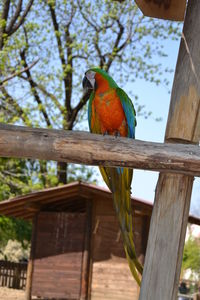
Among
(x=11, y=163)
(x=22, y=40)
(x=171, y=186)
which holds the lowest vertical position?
(x=171, y=186)

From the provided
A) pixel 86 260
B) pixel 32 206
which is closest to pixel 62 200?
pixel 32 206

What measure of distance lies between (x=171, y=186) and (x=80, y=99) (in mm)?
14037

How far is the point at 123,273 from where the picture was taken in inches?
421

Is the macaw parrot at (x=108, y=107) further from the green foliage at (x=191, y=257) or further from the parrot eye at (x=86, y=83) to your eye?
the green foliage at (x=191, y=257)

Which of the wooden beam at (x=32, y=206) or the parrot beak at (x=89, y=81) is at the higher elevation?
the parrot beak at (x=89, y=81)

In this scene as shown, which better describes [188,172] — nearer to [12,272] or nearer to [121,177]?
Answer: [121,177]

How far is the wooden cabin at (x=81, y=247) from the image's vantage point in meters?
10.7

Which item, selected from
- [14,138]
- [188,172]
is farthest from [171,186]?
[14,138]

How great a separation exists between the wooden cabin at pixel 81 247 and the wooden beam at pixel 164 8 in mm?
6589

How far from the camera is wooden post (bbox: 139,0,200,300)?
3.32 m

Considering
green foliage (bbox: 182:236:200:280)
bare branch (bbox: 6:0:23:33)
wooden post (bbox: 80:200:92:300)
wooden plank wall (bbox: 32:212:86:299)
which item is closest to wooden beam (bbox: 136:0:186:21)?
wooden post (bbox: 80:200:92:300)

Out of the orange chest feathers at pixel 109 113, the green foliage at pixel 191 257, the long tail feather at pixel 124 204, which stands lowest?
the green foliage at pixel 191 257

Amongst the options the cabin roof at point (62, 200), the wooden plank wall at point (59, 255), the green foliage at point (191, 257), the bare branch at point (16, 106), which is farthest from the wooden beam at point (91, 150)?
the green foliage at point (191, 257)

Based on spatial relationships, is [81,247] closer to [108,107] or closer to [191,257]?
[108,107]
